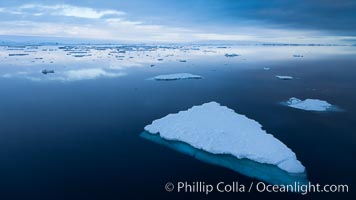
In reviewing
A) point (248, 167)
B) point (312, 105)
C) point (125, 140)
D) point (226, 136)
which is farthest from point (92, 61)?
point (248, 167)

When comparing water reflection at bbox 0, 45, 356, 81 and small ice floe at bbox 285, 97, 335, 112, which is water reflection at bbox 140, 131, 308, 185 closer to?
small ice floe at bbox 285, 97, 335, 112

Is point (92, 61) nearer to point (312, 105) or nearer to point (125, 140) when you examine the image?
point (312, 105)

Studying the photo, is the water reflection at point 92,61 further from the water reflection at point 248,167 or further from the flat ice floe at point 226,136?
the water reflection at point 248,167

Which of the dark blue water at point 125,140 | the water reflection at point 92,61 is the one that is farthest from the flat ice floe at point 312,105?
the water reflection at point 92,61

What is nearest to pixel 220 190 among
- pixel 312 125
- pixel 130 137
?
pixel 130 137

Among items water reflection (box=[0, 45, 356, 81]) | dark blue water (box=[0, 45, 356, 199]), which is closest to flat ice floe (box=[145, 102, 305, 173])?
dark blue water (box=[0, 45, 356, 199])

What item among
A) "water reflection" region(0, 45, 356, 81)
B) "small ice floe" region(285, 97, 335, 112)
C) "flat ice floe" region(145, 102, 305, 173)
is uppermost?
"flat ice floe" region(145, 102, 305, 173)

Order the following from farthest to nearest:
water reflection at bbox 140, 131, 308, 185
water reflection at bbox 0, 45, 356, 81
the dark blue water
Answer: water reflection at bbox 0, 45, 356, 81, the dark blue water, water reflection at bbox 140, 131, 308, 185
